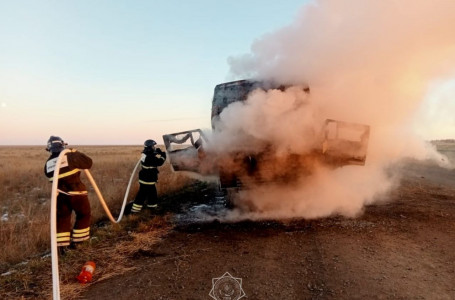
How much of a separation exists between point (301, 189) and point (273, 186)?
2.50ft

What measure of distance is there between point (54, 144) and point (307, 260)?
4.77 m

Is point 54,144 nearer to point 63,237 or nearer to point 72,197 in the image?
point 72,197

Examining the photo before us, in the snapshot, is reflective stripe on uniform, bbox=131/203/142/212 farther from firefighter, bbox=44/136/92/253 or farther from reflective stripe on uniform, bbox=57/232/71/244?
reflective stripe on uniform, bbox=57/232/71/244

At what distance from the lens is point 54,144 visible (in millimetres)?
6062

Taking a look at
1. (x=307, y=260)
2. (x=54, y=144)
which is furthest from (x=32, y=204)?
(x=307, y=260)

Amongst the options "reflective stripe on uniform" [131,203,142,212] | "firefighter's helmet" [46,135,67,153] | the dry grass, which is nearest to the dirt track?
"reflective stripe on uniform" [131,203,142,212]

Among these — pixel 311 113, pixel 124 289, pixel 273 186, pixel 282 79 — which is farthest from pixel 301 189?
pixel 124 289

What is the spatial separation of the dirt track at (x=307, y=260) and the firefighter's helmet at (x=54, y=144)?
8.25 ft

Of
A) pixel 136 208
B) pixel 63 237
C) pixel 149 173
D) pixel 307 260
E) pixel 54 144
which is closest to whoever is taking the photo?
pixel 307 260

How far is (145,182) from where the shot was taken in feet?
26.9

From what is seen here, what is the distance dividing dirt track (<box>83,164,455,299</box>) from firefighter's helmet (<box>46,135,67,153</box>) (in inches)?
99.0

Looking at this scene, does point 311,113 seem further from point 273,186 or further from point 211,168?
point 211,168

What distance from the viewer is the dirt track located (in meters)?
3.91

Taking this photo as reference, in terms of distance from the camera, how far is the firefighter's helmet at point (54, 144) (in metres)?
6.05
